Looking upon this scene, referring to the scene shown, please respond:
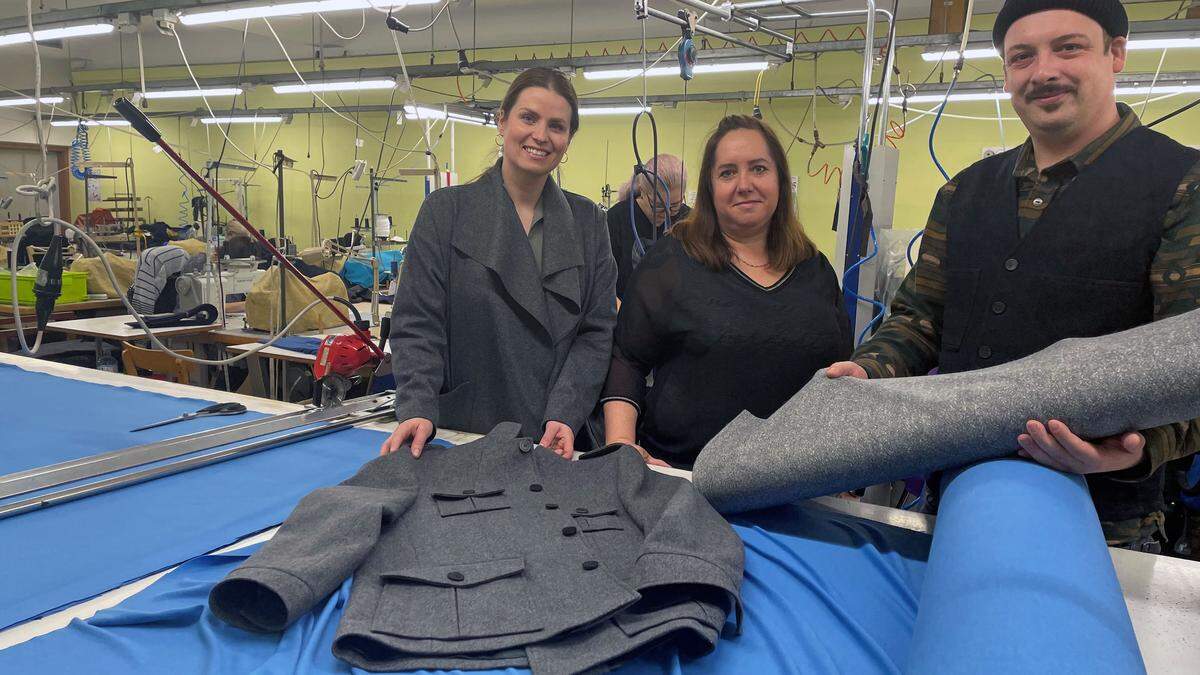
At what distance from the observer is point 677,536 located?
0.99 metres

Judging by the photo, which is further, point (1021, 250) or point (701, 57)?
point (701, 57)

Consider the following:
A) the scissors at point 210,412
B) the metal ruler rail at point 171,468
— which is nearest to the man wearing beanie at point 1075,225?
the metal ruler rail at point 171,468

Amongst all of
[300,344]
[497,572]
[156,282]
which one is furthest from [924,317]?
[156,282]

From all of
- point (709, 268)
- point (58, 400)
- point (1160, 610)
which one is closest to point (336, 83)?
point (58, 400)

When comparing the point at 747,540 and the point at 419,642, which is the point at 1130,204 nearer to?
Result: the point at 747,540

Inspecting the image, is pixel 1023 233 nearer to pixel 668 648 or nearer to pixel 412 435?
pixel 668 648

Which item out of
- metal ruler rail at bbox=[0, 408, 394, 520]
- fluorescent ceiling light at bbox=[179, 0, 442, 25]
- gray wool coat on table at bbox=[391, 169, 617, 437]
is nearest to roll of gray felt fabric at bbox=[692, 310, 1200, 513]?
gray wool coat on table at bbox=[391, 169, 617, 437]

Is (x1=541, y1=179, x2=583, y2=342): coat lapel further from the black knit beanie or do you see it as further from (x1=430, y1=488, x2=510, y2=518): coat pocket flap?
the black knit beanie

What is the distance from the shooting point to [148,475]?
4.70 feet

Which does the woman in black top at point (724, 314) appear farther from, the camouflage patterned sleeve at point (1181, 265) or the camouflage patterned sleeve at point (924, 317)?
the camouflage patterned sleeve at point (1181, 265)

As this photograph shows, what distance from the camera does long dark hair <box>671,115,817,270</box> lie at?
171cm

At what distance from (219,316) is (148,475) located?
11.5 ft

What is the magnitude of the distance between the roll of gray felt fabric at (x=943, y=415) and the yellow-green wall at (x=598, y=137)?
4.82 m

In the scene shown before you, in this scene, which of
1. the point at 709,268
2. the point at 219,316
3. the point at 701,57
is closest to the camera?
the point at 709,268
